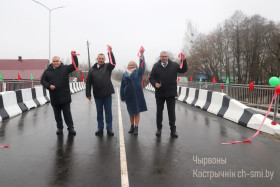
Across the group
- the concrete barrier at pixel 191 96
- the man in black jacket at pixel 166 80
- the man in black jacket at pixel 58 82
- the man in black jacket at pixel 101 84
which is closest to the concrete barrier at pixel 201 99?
the concrete barrier at pixel 191 96

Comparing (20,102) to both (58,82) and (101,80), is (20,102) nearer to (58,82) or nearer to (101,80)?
(58,82)

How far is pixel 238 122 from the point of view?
7.62 metres

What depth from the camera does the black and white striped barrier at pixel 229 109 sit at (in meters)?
6.67

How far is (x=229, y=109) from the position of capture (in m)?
8.55

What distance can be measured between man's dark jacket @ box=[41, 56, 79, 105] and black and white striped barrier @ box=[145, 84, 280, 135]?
190 inches

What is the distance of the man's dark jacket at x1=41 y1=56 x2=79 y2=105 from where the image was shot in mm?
6062

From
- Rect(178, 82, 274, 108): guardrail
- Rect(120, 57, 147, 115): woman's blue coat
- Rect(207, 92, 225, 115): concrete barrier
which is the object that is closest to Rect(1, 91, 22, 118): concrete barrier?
Rect(120, 57, 147, 115): woman's blue coat

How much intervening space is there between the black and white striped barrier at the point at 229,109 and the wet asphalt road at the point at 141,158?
289 mm

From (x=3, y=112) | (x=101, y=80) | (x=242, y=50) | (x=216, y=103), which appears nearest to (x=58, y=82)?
(x=101, y=80)

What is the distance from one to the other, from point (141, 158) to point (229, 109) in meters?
5.06

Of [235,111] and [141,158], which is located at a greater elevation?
[235,111]

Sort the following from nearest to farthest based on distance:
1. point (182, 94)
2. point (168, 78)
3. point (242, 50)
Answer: point (168, 78) → point (182, 94) → point (242, 50)

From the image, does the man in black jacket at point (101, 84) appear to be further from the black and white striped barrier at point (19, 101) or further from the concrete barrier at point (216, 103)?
the concrete barrier at point (216, 103)

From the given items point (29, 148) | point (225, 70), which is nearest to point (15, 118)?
point (29, 148)
